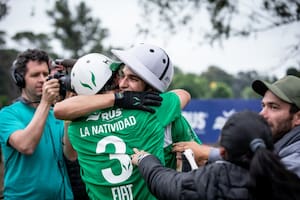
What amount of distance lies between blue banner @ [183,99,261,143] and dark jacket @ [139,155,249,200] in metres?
16.9

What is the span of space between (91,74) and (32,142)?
79 cm

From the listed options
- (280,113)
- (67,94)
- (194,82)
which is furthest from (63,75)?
(194,82)

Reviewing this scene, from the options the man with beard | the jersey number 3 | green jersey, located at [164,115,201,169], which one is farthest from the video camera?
the man with beard

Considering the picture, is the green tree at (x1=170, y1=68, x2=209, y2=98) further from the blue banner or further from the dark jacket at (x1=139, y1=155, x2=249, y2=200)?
the dark jacket at (x1=139, y1=155, x2=249, y2=200)

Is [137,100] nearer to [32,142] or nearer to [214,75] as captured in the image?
[32,142]

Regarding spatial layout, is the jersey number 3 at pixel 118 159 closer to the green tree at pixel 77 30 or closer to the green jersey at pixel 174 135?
the green jersey at pixel 174 135

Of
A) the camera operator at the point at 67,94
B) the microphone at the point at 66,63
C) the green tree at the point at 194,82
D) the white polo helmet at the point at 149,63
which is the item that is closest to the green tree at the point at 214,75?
the green tree at the point at 194,82

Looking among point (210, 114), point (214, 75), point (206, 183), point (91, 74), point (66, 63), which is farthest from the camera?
point (214, 75)

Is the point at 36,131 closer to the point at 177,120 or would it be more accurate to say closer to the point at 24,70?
the point at 24,70

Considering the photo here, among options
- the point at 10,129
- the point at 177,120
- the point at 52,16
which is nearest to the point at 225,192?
the point at 177,120

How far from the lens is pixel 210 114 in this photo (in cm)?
1980

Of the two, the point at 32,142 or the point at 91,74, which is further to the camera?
the point at 32,142

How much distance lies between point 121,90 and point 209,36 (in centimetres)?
741

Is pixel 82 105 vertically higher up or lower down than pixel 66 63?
lower down
